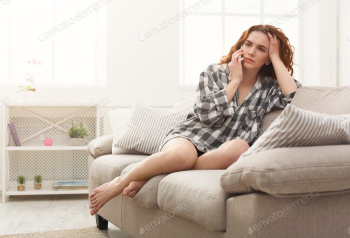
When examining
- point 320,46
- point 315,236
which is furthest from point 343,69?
point 315,236

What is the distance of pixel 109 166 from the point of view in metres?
2.63

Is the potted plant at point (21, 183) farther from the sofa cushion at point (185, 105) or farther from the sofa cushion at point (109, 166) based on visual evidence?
the sofa cushion at point (185, 105)

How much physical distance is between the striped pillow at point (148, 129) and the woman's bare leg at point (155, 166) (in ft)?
1.88

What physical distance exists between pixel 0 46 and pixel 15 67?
226 millimetres

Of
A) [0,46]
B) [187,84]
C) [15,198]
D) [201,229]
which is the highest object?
[0,46]

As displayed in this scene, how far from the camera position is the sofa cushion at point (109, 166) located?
101 inches

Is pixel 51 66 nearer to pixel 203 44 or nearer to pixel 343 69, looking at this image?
pixel 203 44

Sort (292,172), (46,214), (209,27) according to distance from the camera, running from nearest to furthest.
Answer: (292,172) → (46,214) → (209,27)

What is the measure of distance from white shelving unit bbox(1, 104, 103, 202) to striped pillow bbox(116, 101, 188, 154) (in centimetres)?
145

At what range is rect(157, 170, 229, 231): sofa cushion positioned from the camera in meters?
1.61

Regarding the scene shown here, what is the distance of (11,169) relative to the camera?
4.42 metres

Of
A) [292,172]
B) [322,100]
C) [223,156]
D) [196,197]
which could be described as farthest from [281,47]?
[292,172]

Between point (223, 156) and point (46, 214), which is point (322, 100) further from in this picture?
point (46, 214)

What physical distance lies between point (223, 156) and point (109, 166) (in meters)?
0.73
